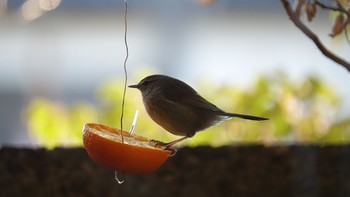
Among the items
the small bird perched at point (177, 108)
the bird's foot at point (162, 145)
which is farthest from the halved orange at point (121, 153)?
the small bird perched at point (177, 108)

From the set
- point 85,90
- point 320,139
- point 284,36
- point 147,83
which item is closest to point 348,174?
point 320,139

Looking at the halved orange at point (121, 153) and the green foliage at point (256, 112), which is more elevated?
the halved orange at point (121, 153)

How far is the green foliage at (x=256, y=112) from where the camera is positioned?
3.44 meters

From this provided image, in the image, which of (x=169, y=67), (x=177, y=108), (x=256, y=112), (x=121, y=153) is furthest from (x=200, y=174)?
(x=169, y=67)

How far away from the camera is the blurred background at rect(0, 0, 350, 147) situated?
137 inches

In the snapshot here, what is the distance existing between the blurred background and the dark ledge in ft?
0.48

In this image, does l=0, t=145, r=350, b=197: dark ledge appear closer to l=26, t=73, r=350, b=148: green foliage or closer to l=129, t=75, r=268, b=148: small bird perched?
l=26, t=73, r=350, b=148: green foliage

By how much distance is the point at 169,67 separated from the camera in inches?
243

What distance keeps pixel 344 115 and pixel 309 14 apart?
1740 millimetres

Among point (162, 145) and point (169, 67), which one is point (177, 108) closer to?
point (162, 145)

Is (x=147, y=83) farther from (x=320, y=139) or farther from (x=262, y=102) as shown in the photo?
(x=320, y=139)

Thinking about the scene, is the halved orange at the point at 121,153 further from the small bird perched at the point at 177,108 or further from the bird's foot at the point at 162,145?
the small bird perched at the point at 177,108

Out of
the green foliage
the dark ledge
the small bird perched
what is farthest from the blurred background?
the small bird perched

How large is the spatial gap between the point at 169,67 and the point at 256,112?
112 inches
